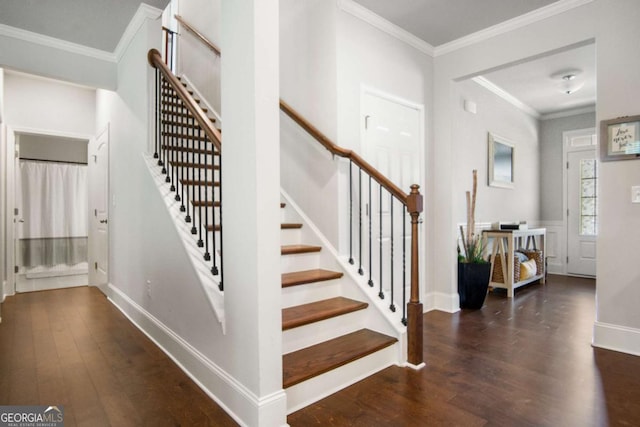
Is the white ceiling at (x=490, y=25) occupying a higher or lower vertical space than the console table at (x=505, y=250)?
higher

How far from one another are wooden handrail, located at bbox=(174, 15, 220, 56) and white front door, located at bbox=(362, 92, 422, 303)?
247 cm

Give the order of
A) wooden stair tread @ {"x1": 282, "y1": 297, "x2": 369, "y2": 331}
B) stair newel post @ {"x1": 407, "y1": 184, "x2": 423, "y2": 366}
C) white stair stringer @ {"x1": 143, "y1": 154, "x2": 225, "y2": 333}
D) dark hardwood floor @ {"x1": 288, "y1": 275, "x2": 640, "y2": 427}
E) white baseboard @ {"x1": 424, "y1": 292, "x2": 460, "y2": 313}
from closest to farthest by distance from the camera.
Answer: dark hardwood floor @ {"x1": 288, "y1": 275, "x2": 640, "y2": 427}
white stair stringer @ {"x1": 143, "y1": 154, "x2": 225, "y2": 333}
wooden stair tread @ {"x1": 282, "y1": 297, "x2": 369, "y2": 331}
stair newel post @ {"x1": 407, "y1": 184, "x2": 423, "y2": 366}
white baseboard @ {"x1": 424, "y1": 292, "x2": 460, "y2": 313}

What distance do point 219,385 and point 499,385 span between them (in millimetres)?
1604

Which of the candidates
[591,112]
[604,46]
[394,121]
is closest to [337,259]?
[394,121]

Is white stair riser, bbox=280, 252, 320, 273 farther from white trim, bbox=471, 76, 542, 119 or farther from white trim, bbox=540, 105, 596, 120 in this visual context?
white trim, bbox=540, 105, 596, 120

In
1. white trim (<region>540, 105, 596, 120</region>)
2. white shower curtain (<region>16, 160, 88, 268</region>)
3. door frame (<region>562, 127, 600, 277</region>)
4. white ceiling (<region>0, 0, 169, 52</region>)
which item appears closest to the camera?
white ceiling (<region>0, 0, 169, 52</region>)

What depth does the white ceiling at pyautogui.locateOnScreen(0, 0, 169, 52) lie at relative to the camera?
284 centimetres

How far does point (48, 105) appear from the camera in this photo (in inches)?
185

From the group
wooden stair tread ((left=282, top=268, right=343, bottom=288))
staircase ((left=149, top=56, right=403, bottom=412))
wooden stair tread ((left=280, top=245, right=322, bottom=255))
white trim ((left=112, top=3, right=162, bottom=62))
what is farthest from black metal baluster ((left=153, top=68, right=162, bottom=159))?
wooden stair tread ((left=282, top=268, right=343, bottom=288))

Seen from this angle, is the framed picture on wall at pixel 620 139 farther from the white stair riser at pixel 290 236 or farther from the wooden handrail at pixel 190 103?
the wooden handrail at pixel 190 103

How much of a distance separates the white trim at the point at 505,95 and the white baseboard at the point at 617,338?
309cm

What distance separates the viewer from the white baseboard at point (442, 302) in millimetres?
3643

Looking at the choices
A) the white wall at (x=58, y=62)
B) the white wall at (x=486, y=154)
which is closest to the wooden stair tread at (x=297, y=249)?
the white wall at (x=486, y=154)

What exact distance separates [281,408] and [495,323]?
93.5 inches
